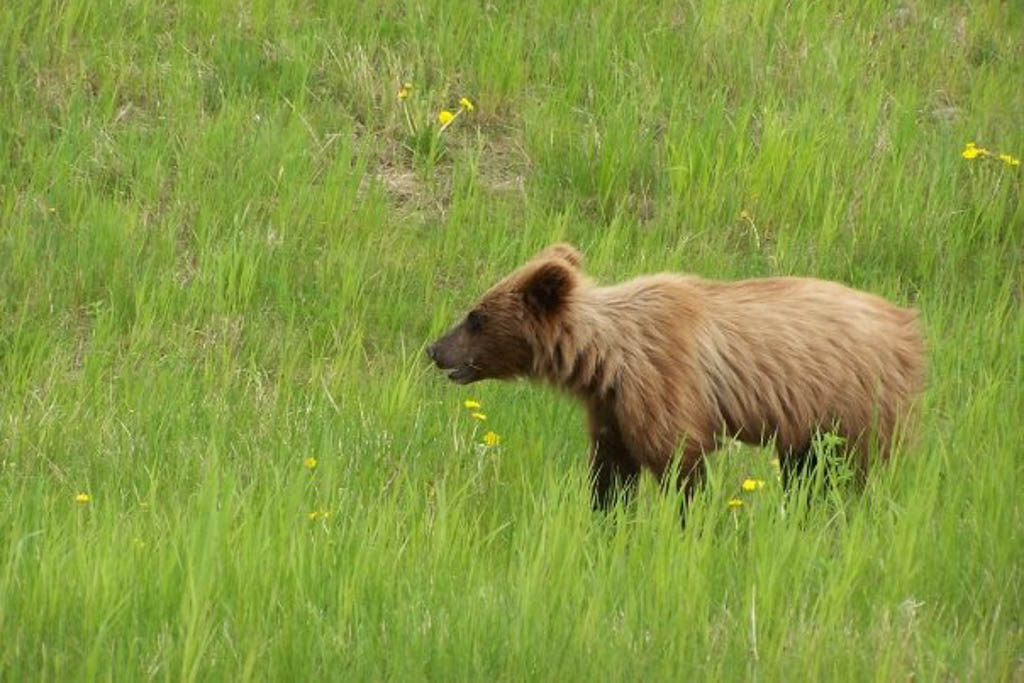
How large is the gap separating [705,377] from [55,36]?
17.0 ft

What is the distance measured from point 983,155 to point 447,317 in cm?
357

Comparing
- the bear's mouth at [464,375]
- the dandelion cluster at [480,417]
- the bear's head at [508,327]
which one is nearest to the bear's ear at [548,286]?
the bear's head at [508,327]

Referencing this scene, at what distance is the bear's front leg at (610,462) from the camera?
749 centimetres

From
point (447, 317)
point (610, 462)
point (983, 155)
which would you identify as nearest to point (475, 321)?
point (610, 462)

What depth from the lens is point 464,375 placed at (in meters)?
7.85

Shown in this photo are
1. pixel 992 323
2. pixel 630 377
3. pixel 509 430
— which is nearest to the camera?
pixel 630 377

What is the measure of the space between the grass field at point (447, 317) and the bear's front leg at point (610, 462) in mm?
177

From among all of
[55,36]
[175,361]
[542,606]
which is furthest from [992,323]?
[55,36]

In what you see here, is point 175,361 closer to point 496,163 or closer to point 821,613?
point 496,163

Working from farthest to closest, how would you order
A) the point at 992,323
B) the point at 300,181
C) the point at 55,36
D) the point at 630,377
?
the point at 55,36
the point at 300,181
the point at 992,323
the point at 630,377

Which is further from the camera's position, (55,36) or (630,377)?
(55,36)

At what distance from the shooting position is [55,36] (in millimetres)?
10977

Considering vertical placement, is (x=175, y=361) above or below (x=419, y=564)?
below

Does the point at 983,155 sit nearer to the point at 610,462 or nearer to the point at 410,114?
the point at 410,114
